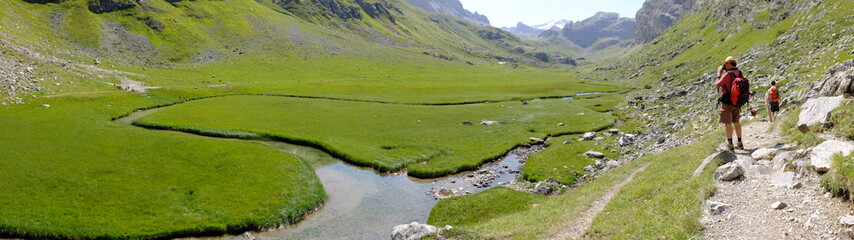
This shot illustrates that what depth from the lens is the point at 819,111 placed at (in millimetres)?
21125

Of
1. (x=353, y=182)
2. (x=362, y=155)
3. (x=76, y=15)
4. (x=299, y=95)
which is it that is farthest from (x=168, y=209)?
(x=76, y=15)

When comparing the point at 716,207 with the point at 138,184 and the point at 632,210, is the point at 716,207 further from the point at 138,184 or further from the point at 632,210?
the point at 138,184

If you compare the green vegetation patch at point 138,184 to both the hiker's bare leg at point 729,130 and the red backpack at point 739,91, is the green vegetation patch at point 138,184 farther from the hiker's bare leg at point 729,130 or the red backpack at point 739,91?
the red backpack at point 739,91

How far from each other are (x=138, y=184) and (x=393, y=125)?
114 ft

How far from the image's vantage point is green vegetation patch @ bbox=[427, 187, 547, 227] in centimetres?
2862

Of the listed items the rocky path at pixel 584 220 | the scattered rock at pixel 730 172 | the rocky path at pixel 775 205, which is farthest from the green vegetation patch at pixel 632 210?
the rocky path at pixel 775 205

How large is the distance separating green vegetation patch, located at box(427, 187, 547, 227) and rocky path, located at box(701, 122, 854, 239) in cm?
1457

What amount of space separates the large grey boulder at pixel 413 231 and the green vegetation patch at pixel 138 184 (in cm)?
883

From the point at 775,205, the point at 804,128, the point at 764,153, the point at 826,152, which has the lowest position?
the point at 775,205

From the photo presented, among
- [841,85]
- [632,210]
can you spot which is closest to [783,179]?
[632,210]

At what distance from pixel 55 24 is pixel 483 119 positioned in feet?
520

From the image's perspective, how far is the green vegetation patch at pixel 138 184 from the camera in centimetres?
2614

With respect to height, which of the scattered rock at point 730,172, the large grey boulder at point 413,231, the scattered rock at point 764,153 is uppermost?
the scattered rock at point 764,153

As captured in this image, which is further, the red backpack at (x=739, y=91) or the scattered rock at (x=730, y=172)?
the red backpack at (x=739, y=91)
